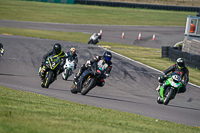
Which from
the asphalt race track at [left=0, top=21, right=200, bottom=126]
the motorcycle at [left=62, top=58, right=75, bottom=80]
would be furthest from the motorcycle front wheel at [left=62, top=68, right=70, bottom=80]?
the asphalt race track at [left=0, top=21, right=200, bottom=126]

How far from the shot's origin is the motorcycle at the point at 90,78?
10492 millimetres

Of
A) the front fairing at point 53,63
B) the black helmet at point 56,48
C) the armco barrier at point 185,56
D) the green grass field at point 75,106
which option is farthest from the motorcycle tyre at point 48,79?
the armco barrier at point 185,56

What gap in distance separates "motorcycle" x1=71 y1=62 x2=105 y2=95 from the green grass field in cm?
150

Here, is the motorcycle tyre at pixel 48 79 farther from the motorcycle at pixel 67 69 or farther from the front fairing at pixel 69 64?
the front fairing at pixel 69 64

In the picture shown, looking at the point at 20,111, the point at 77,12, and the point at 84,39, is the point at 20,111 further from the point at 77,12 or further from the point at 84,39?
the point at 77,12

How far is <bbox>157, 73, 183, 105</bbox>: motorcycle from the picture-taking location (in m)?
10.7

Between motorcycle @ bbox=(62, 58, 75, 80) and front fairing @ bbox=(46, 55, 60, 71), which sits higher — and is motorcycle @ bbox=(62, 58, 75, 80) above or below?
below

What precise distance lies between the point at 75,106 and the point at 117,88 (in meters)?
4.64

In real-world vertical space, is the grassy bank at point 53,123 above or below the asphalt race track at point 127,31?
below

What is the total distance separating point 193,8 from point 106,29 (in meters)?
27.3

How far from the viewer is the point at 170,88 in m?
10.8

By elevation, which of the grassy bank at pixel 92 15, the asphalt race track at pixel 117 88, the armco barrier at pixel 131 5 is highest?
the armco barrier at pixel 131 5

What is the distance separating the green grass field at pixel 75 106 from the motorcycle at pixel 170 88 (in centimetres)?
268

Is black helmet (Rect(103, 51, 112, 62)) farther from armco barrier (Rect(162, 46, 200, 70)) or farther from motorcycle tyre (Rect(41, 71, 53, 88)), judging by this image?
armco barrier (Rect(162, 46, 200, 70))
